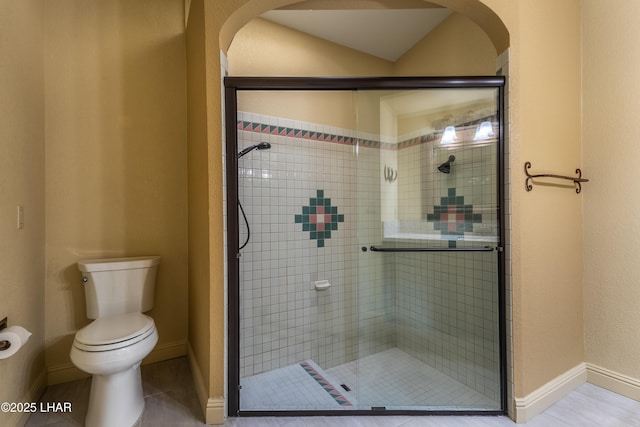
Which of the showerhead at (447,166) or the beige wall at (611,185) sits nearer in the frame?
the beige wall at (611,185)

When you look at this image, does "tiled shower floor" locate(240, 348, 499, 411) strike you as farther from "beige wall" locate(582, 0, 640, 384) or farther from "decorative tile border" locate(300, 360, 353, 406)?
"beige wall" locate(582, 0, 640, 384)

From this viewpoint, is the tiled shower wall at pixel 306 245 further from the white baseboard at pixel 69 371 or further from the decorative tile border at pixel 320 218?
the white baseboard at pixel 69 371

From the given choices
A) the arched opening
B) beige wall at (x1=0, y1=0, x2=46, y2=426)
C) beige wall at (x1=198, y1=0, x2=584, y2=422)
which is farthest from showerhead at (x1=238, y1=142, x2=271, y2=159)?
beige wall at (x1=0, y1=0, x2=46, y2=426)

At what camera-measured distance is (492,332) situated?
60.7 inches

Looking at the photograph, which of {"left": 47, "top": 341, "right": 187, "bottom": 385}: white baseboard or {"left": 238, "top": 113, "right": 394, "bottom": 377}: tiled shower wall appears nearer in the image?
{"left": 47, "top": 341, "right": 187, "bottom": 385}: white baseboard

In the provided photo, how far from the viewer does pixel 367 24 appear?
2.09 metres

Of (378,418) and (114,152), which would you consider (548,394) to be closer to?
(378,418)

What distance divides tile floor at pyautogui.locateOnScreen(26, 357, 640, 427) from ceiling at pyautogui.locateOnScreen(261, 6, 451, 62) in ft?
8.18

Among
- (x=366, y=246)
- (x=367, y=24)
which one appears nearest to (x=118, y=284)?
(x=366, y=246)

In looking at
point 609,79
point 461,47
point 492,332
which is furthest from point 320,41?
point 492,332

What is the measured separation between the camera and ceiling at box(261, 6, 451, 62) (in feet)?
6.48

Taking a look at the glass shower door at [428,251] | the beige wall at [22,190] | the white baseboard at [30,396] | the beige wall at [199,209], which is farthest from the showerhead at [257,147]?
the white baseboard at [30,396]

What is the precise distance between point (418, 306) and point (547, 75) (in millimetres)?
1612

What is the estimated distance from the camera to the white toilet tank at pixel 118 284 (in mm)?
1639
